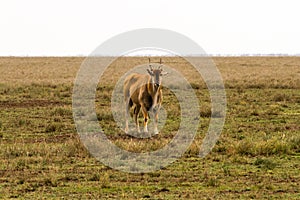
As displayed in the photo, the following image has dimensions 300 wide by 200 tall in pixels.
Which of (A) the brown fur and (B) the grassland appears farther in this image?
(A) the brown fur

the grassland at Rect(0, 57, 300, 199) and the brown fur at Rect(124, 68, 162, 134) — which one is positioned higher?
Answer: the brown fur at Rect(124, 68, 162, 134)

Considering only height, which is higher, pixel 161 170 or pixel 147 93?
pixel 147 93

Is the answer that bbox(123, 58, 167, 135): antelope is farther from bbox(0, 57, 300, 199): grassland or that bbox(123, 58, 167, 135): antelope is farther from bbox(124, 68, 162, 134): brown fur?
bbox(0, 57, 300, 199): grassland

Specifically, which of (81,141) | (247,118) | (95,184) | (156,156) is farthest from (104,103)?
(95,184)

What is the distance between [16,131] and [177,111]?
658 cm

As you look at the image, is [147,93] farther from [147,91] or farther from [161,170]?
[161,170]

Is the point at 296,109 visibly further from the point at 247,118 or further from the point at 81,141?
the point at 81,141

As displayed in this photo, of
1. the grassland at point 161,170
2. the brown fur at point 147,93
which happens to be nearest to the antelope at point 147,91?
the brown fur at point 147,93

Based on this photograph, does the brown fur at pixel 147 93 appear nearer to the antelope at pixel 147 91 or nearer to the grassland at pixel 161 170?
the antelope at pixel 147 91

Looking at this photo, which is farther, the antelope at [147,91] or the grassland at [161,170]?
the antelope at [147,91]

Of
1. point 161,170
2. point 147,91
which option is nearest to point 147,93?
point 147,91

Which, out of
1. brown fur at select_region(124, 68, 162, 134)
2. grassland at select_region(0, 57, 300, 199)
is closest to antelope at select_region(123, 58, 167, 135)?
brown fur at select_region(124, 68, 162, 134)

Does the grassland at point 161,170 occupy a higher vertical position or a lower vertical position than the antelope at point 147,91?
lower

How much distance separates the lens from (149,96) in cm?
1412
